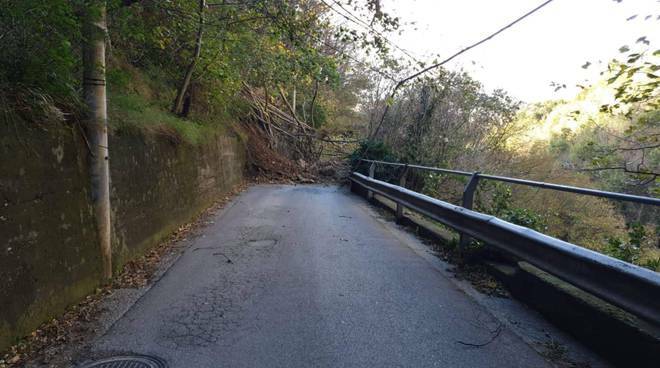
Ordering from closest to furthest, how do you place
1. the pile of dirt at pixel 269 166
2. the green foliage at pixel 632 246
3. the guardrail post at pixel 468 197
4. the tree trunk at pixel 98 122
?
the tree trunk at pixel 98 122 → the green foliage at pixel 632 246 → the guardrail post at pixel 468 197 → the pile of dirt at pixel 269 166

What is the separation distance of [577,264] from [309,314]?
219 cm

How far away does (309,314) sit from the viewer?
3.90m

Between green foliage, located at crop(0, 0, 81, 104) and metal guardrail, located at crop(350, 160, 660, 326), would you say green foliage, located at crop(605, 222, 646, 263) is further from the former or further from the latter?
green foliage, located at crop(0, 0, 81, 104)

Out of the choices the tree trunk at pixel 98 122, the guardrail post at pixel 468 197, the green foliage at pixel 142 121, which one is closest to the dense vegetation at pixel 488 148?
the guardrail post at pixel 468 197

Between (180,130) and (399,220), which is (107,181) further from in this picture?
(399,220)

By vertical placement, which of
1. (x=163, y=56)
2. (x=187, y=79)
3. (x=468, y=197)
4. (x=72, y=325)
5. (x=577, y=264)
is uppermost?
(x=163, y=56)

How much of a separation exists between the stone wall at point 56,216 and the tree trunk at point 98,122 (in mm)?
131

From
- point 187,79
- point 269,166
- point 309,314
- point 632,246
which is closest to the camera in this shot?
point 309,314

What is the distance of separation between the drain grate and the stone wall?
678mm

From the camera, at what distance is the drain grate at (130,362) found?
297cm

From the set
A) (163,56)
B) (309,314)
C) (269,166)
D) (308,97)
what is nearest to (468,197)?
(309,314)

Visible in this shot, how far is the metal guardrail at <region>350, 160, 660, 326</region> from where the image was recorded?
8.82ft

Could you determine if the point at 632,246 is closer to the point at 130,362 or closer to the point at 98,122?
the point at 130,362

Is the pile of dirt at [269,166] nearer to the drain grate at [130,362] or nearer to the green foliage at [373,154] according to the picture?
the green foliage at [373,154]
